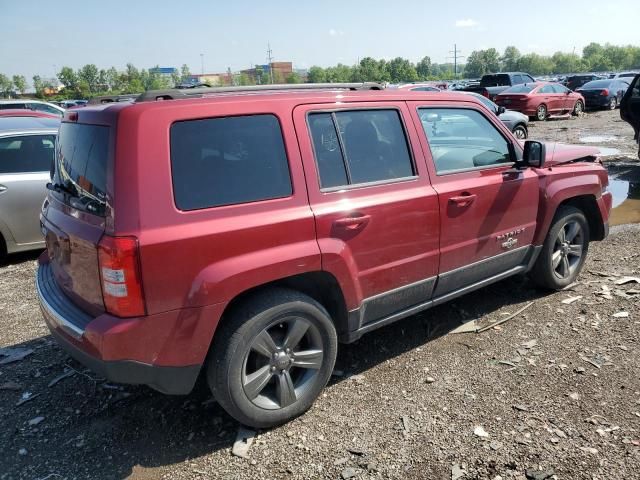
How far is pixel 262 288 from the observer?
116 inches

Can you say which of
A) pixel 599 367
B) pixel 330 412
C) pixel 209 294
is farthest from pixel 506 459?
pixel 209 294

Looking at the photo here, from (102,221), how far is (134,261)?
0.29 m

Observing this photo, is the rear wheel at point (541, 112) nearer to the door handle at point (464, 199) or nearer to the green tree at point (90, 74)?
the door handle at point (464, 199)

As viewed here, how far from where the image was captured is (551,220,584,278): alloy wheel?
476 centimetres

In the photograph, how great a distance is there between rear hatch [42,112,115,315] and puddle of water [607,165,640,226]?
6.83 m

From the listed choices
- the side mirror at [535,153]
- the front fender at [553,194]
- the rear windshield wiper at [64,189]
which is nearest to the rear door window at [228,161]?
the rear windshield wiper at [64,189]

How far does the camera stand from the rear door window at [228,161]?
2641mm

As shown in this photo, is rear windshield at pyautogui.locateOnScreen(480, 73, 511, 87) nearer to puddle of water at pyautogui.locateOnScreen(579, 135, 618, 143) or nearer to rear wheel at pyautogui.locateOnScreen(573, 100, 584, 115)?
rear wheel at pyautogui.locateOnScreen(573, 100, 584, 115)

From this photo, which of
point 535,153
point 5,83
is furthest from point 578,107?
point 5,83

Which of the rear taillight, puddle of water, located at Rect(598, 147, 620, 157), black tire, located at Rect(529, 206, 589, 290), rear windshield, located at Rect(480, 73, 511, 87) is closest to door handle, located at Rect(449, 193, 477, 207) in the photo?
black tire, located at Rect(529, 206, 589, 290)

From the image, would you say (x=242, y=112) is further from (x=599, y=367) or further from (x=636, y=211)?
Answer: (x=636, y=211)

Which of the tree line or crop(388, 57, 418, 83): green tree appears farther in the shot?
crop(388, 57, 418, 83): green tree

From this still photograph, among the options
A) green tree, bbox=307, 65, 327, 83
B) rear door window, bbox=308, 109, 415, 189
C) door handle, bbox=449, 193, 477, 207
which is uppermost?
green tree, bbox=307, 65, 327, 83

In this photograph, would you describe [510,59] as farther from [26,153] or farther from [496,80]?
[26,153]
